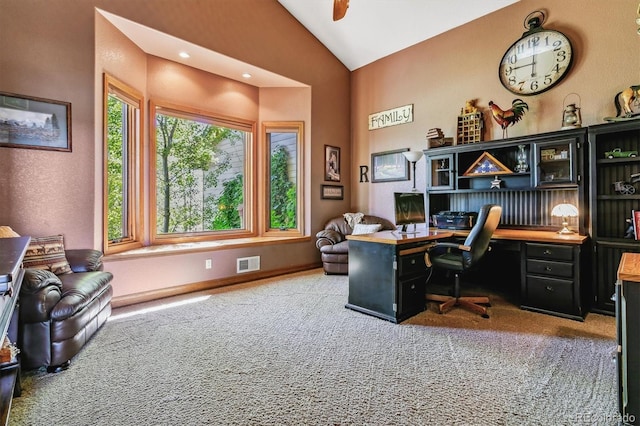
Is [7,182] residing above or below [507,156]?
below

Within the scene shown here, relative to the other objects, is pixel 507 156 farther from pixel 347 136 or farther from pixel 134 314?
pixel 134 314

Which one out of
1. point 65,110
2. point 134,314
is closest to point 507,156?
point 134,314

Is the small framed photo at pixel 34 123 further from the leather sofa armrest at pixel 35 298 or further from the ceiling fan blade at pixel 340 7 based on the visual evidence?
the ceiling fan blade at pixel 340 7

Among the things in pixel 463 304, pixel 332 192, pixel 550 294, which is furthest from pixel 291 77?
pixel 550 294

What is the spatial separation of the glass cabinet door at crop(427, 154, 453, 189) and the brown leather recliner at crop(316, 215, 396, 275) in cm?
115

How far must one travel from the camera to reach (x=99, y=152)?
3.23 metres

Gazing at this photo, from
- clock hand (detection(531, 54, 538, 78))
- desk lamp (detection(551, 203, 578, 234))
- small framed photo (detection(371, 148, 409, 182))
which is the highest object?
clock hand (detection(531, 54, 538, 78))

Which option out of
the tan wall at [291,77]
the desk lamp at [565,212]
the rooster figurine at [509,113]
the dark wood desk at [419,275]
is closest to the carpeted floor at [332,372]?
the dark wood desk at [419,275]

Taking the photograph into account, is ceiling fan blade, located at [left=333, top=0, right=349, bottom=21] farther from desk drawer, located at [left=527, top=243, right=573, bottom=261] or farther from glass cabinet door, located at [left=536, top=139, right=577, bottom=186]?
desk drawer, located at [left=527, top=243, right=573, bottom=261]

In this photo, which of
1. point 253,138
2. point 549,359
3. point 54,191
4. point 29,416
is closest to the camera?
point 29,416

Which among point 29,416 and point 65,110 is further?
point 65,110

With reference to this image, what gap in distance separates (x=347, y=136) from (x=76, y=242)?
4380 mm

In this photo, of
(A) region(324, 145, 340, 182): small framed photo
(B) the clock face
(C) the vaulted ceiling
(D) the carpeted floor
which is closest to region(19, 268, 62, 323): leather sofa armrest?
(D) the carpeted floor

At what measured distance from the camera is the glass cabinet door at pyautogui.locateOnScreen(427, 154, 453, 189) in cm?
419
